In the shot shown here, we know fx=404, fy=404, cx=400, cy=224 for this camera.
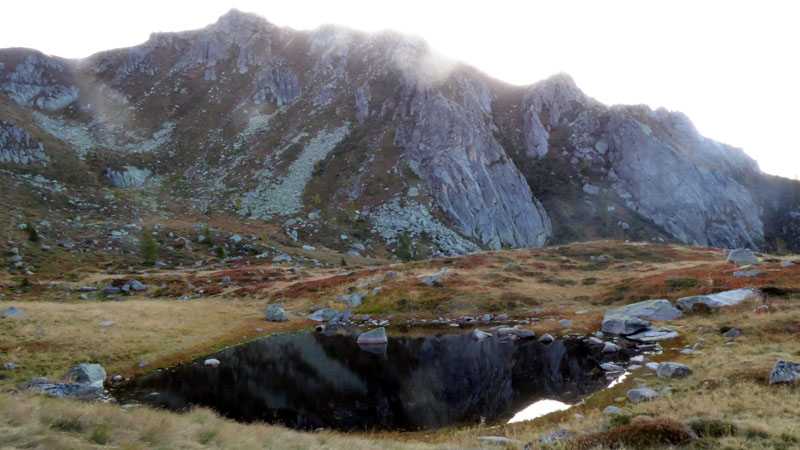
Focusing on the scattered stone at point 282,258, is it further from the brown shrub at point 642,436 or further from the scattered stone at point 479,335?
the brown shrub at point 642,436

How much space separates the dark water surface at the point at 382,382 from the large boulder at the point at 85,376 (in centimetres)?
141

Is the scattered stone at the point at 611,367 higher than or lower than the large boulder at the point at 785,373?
lower

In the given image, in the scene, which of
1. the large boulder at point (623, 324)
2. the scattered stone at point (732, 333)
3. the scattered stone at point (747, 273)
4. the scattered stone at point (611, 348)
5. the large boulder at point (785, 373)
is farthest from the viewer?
the scattered stone at point (747, 273)

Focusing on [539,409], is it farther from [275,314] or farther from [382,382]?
[275,314]

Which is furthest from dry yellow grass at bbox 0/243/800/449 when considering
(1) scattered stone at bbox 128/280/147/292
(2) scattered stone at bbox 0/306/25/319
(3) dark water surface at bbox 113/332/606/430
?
(1) scattered stone at bbox 128/280/147/292

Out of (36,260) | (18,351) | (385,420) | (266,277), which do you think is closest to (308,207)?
(266,277)

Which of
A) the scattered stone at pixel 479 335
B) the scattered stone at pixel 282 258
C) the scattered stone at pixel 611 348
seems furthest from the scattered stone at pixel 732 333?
the scattered stone at pixel 282 258

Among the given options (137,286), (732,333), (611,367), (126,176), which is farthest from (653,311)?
(126,176)

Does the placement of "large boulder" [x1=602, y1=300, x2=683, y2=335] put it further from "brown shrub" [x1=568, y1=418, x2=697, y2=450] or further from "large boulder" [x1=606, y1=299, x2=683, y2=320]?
"brown shrub" [x1=568, y1=418, x2=697, y2=450]

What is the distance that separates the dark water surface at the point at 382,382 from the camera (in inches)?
858

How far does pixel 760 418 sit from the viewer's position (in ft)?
42.4

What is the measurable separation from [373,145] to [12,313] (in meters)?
98.6

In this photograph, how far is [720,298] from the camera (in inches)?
1297

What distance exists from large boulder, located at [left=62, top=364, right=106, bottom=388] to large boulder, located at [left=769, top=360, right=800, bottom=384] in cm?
3417
